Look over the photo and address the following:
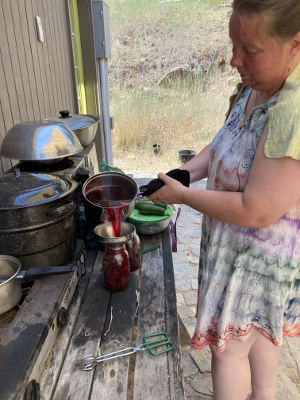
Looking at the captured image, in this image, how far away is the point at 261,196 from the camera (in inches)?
41.5

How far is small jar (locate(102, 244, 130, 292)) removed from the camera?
1.53 meters

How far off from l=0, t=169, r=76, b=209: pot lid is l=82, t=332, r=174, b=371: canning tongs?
68cm

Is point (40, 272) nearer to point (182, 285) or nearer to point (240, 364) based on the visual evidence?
point (240, 364)

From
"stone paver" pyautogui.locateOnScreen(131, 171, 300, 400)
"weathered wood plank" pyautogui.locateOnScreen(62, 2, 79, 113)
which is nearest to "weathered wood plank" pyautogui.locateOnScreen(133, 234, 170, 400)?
"stone paver" pyautogui.locateOnScreen(131, 171, 300, 400)

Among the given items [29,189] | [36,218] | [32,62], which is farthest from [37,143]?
[32,62]

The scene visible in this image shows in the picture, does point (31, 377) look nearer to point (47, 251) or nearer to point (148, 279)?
point (47, 251)

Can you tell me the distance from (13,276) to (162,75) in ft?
37.7

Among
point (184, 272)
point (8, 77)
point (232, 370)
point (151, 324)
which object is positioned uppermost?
point (8, 77)

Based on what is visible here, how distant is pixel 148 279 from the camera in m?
1.73

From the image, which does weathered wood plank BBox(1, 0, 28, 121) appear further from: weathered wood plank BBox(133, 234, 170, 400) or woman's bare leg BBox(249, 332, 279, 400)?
woman's bare leg BBox(249, 332, 279, 400)

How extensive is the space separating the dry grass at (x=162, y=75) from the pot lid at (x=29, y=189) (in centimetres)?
614

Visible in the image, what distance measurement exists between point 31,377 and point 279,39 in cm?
139

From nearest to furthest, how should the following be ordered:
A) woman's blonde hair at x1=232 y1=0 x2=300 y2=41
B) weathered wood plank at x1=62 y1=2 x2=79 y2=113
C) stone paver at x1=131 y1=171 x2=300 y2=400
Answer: woman's blonde hair at x1=232 y1=0 x2=300 y2=41 < stone paver at x1=131 y1=171 x2=300 y2=400 < weathered wood plank at x1=62 y1=2 x2=79 y2=113

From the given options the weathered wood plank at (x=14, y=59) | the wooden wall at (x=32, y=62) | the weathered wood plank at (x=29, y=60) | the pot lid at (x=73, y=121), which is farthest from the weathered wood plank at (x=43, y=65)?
the pot lid at (x=73, y=121)
